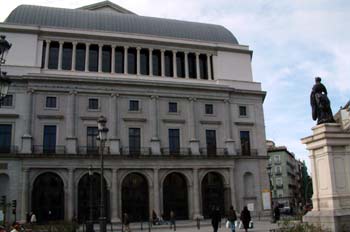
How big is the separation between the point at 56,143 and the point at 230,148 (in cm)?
2043

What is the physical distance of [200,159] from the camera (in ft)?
163

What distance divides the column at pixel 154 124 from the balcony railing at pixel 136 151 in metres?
0.65

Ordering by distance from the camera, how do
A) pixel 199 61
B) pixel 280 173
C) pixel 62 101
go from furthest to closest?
pixel 280 173, pixel 199 61, pixel 62 101

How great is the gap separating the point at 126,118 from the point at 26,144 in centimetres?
1137

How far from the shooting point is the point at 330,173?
57.8 feet

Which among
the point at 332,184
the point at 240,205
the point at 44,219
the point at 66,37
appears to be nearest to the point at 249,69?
the point at 240,205

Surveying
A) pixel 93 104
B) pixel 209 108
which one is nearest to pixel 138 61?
pixel 93 104

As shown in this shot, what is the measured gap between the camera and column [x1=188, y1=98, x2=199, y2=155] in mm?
50591

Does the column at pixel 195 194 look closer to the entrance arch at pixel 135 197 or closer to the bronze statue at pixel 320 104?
the entrance arch at pixel 135 197

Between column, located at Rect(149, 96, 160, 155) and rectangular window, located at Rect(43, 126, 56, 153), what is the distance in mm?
11003

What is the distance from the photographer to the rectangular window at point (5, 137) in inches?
1774

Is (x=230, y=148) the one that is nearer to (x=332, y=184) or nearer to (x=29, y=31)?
(x=29, y=31)

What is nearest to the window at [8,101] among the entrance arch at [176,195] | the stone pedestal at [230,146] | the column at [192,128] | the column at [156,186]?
the column at [156,186]

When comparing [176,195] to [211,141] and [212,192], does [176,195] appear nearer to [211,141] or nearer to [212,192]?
[212,192]
